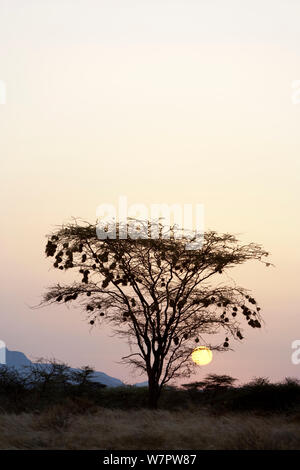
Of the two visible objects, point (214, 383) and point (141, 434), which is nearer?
point (141, 434)

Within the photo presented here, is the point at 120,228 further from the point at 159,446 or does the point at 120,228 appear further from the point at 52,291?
the point at 159,446

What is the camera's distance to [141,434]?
61.8ft

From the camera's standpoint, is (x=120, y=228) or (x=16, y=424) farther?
(x=120, y=228)

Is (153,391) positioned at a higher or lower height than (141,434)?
higher

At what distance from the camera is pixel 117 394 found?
132 feet

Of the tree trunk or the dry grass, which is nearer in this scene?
the dry grass

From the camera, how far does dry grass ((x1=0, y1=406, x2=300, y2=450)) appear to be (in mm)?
17766

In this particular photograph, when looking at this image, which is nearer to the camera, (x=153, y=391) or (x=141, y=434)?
(x=141, y=434)

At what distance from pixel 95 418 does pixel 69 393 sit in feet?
52.3

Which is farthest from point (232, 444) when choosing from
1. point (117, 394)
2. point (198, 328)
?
point (117, 394)

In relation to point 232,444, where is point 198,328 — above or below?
above

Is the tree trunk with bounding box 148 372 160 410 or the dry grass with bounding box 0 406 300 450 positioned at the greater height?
the tree trunk with bounding box 148 372 160 410

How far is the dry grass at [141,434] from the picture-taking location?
17766 millimetres
